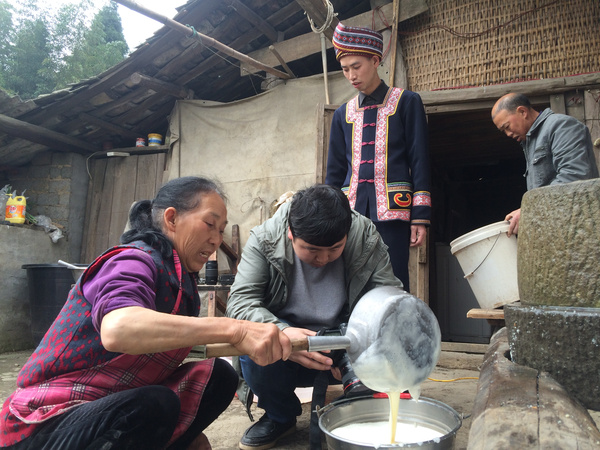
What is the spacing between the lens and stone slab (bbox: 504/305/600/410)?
1.49m

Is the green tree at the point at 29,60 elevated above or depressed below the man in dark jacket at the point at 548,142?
above

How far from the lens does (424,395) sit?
3100mm

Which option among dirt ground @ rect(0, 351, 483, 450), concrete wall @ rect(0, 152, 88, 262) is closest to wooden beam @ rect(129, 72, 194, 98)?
concrete wall @ rect(0, 152, 88, 262)

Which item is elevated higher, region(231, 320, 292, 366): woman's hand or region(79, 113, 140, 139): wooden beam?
region(79, 113, 140, 139): wooden beam

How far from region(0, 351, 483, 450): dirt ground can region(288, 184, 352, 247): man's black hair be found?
0.86 meters

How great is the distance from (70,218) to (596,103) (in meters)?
6.20

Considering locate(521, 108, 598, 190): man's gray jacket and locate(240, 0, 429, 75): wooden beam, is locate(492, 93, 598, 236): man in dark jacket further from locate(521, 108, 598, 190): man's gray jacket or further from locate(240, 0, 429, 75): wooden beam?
locate(240, 0, 429, 75): wooden beam

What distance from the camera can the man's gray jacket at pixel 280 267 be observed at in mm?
2316

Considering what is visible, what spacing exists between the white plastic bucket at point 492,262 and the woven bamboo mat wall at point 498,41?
1.52 meters

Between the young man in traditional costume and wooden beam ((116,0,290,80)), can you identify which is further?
wooden beam ((116,0,290,80))

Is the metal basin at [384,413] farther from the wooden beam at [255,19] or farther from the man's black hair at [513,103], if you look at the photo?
the wooden beam at [255,19]

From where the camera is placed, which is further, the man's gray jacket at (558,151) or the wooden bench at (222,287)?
the wooden bench at (222,287)

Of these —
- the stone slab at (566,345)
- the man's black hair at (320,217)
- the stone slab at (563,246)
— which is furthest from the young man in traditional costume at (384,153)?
the stone slab at (566,345)

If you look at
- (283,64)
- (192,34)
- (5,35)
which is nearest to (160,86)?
(192,34)
